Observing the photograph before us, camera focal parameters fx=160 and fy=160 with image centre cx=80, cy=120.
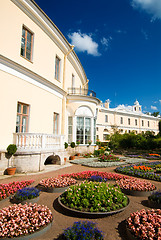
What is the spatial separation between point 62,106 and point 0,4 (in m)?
8.00

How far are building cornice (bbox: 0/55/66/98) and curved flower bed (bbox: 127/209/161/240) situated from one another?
8.71m

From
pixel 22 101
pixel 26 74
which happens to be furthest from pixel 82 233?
pixel 26 74

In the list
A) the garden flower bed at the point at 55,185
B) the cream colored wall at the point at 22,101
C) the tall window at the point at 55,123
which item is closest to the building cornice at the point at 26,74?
the cream colored wall at the point at 22,101

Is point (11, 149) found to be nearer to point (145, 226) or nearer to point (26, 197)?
point (26, 197)

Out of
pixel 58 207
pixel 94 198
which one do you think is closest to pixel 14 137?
pixel 58 207

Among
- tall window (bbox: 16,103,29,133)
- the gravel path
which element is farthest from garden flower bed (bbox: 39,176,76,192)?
tall window (bbox: 16,103,29,133)

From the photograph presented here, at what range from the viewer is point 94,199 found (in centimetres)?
402

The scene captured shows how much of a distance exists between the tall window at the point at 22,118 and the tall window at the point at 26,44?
321 cm

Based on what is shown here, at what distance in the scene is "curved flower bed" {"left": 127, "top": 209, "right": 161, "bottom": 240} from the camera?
2.76 metres

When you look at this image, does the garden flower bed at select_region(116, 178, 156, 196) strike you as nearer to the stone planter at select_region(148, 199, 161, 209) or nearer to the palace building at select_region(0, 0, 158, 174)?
the stone planter at select_region(148, 199, 161, 209)

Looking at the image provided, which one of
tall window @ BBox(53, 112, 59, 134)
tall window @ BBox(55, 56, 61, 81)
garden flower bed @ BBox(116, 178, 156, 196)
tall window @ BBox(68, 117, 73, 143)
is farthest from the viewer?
tall window @ BBox(68, 117, 73, 143)

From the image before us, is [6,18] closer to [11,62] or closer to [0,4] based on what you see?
[0,4]

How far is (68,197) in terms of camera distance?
4254mm

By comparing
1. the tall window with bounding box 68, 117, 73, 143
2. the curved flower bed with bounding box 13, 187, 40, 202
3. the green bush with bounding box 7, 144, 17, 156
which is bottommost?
the curved flower bed with bounding box 13, 187, 40, 202
